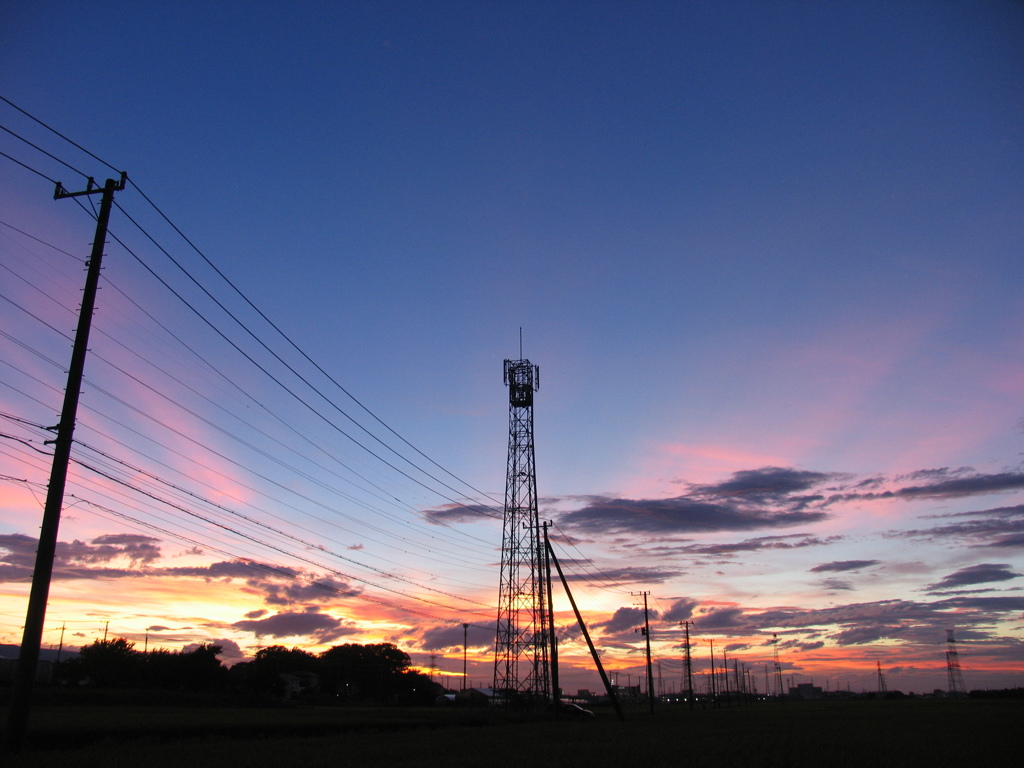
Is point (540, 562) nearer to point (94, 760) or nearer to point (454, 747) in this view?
point (454, 747)

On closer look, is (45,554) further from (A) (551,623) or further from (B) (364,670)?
(B) (364,670)

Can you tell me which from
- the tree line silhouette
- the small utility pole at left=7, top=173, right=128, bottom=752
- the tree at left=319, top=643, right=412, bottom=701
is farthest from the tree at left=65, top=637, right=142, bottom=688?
the small utility pole at left=7, top=173, right=128, bottom=752

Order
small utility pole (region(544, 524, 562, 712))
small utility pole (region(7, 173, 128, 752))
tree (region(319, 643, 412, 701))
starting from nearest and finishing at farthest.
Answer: small utility pole (region(7, 173, 128, 752)) < small utility pole (region(544, 524, 562, 712)) < tree (region(319, 643, 412, 701))

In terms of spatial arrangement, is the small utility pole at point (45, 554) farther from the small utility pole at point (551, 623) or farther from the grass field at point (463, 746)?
the small utility pole at point (551, 623)

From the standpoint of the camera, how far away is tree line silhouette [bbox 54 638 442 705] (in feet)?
343

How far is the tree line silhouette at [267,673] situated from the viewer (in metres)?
105

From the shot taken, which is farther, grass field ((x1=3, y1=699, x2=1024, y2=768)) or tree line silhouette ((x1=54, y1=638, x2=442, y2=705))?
tree line silhouette ((x1=54, y1=638, x2=442, y2=705))

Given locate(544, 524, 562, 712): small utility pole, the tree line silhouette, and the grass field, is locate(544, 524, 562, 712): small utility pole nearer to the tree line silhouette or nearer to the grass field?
the grass field

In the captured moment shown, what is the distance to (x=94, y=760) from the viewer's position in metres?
22.8

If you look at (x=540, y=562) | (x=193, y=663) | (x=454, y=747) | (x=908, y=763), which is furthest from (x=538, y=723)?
(x=193, y=663)

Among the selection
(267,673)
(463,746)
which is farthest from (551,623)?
(267,673)

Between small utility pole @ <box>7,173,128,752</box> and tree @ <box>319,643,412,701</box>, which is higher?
small utility pole @ <box>7,173,128,752</box>

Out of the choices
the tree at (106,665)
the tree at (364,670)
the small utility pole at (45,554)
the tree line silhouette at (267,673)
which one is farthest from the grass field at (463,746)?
the tree at (364,670)

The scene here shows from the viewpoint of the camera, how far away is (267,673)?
394ft
